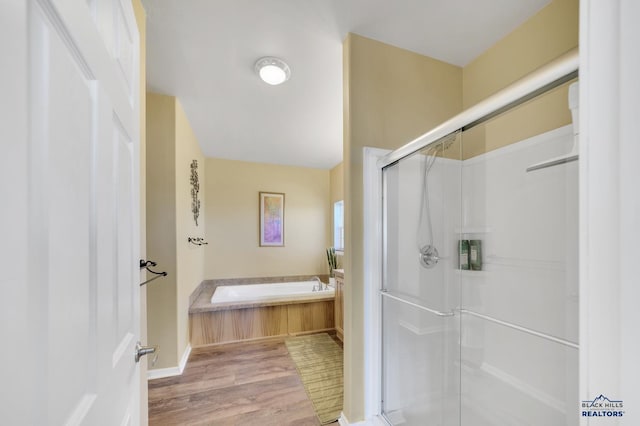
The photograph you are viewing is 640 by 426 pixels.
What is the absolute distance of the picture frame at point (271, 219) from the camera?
426 centimetres

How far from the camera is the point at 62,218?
1.38 ft

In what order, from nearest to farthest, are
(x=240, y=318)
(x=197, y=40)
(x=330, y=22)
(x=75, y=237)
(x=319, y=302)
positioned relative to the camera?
(x=75, y=237)
(x=330, y=22)
(x=197, y=40)
(x=240, y=318)
(x=319, y=302)

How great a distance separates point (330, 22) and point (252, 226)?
3288 millimetres

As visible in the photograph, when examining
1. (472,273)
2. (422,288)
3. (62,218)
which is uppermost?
(62,218)

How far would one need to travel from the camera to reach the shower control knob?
5.32ft

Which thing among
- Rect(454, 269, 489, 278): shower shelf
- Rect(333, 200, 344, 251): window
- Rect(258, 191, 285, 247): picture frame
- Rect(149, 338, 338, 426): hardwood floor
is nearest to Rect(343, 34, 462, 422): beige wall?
Rect(149, 338, 338, 426): hardwood floor

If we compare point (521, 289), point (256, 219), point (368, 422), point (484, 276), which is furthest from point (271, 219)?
point (521, 289)

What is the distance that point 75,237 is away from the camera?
0.46 m

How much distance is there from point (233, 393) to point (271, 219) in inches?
105
